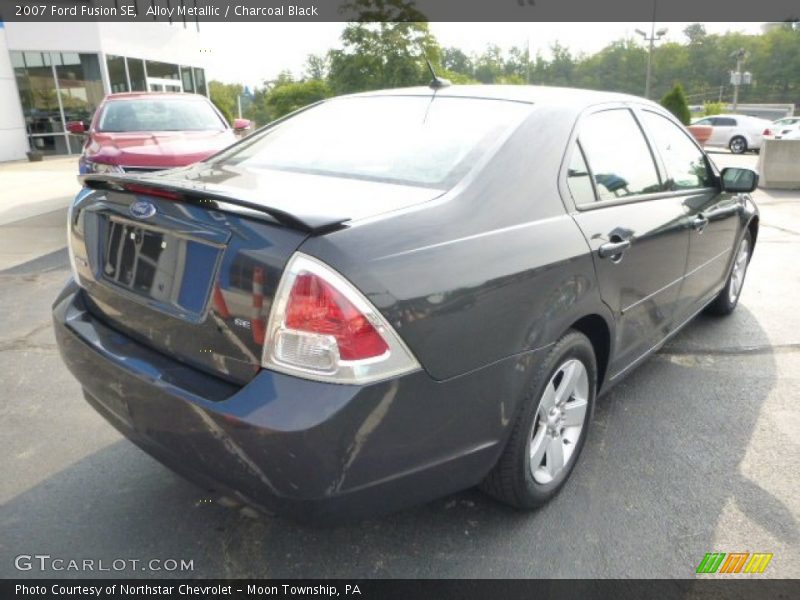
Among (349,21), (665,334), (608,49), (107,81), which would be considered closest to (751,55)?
(608,49)

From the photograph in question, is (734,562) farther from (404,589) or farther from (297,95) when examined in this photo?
(297,95)

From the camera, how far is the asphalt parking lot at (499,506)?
7.22ft

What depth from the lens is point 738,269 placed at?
477cm

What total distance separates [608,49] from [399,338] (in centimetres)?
9537

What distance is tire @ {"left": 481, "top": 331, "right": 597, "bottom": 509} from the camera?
2.18 m

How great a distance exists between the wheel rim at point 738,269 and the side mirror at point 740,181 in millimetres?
741

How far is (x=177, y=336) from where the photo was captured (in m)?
1.95

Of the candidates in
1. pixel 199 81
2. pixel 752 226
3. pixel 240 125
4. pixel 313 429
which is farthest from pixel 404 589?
pixel 199 81

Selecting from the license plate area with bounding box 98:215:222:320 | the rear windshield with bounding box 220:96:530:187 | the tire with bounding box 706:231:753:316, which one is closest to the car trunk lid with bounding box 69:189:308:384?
the license plate area with bounding box 98:215:222:320

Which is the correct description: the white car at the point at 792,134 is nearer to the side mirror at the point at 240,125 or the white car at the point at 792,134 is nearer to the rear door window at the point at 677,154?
the side mirror at the point at 240,125

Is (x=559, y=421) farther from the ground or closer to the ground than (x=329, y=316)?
closer to the ground

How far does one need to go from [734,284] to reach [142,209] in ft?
14.2

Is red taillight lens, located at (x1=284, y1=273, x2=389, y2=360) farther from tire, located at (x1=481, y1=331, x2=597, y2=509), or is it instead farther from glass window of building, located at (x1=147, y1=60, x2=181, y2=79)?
glass window of building, located at (x1=147, y1=60, x2=181, y2=79)

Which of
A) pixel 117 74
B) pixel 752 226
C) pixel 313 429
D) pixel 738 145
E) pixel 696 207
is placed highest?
pixel 117 74
